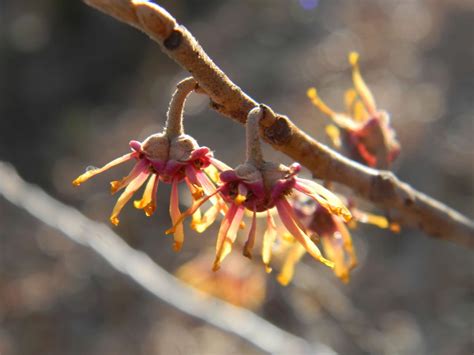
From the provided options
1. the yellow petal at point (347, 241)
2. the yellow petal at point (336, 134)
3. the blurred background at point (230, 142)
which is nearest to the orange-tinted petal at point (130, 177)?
the yellow petal at point (347, 241)

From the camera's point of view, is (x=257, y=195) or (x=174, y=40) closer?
(x=174, y=40)

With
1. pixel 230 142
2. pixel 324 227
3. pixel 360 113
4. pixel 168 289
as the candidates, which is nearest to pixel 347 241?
pixel 324 227

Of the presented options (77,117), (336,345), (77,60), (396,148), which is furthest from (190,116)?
(396,148)

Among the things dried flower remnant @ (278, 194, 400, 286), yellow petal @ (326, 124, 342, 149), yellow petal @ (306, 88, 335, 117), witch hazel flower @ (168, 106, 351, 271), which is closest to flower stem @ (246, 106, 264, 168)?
witch hazel flower @ (168, 106, 351, 271)

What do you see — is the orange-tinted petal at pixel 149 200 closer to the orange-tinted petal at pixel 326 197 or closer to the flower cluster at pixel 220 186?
the flower cluster at pixel 220 186

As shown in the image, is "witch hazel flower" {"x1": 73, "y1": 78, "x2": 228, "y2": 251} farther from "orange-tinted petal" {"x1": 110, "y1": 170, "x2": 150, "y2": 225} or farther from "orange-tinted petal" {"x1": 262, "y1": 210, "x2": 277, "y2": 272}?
"orange-tinted petal" {"x1": 262, "y1": 210, "x2": 277, "y2": 272}

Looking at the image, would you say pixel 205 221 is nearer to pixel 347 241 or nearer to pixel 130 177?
pixel 130 177

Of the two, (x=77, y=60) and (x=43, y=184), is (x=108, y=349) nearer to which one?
(x=43, y=184)
